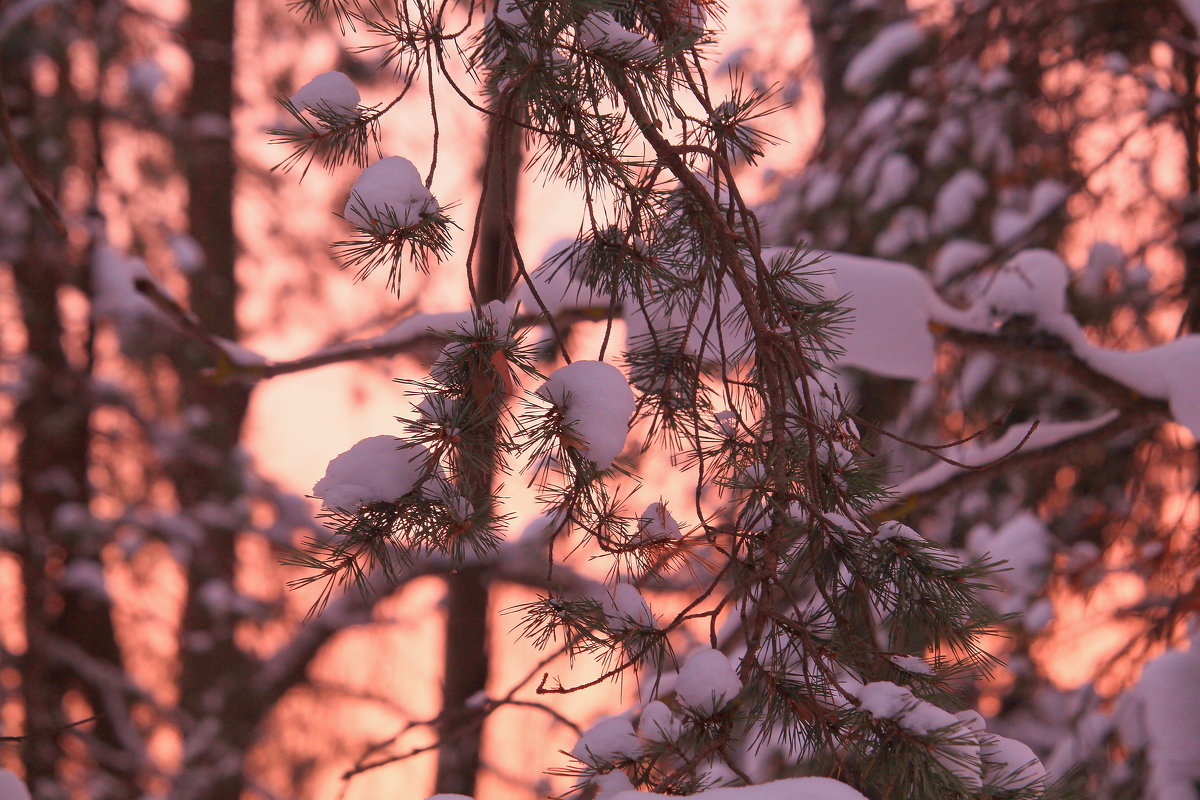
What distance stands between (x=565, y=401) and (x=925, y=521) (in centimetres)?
367

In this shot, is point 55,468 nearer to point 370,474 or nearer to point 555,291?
point 555,291

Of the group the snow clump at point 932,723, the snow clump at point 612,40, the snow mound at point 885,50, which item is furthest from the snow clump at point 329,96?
Result: the snow mound at point 885,50

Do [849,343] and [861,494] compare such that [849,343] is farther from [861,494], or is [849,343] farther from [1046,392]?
[1046,392]

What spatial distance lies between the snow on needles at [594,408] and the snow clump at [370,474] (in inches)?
6.3

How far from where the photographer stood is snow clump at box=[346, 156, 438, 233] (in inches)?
38.6

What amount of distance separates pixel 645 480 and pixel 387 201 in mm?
414

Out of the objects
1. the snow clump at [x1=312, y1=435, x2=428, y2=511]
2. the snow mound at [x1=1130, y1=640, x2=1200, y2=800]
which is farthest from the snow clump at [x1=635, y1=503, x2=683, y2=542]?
the snow mound at [x1=1130, y1=640, x2=1200, y2=800]

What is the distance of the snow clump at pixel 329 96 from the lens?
1.08m

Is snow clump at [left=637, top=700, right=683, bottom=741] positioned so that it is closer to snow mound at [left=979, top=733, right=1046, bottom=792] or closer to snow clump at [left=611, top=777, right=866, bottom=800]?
snow clump at [left=611, top=777, right=866, bottom=800]

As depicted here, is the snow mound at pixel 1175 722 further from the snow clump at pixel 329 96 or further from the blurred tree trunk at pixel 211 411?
the blurred tree trunk at pixel 211 411

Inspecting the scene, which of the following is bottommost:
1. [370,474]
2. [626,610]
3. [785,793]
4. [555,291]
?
[785,793]

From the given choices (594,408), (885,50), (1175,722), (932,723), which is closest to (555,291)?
(594,408)

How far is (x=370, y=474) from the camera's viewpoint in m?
0.97

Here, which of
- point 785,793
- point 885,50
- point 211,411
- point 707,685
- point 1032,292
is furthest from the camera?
point 211,411
